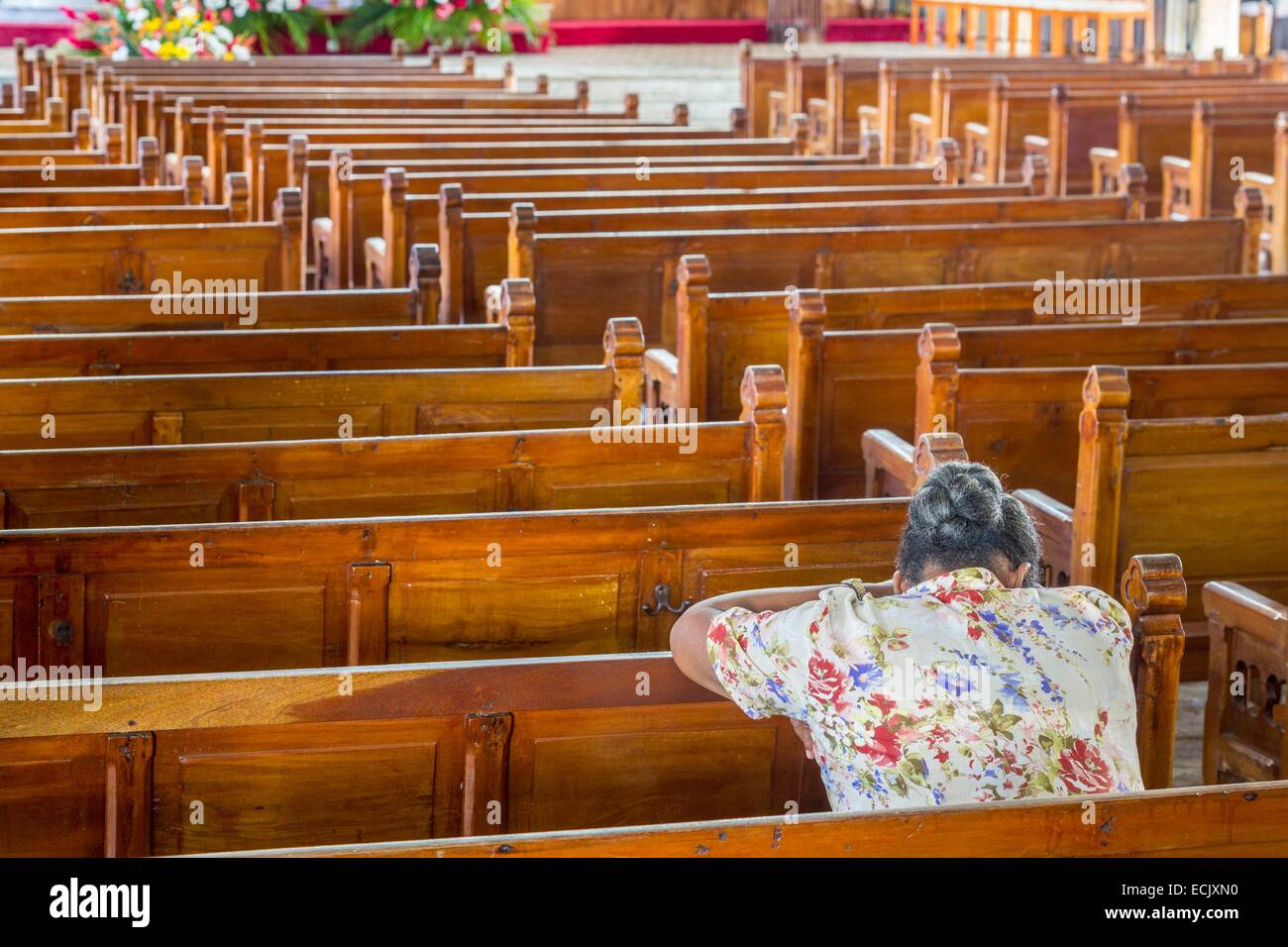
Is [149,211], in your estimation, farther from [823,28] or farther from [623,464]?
[823,28]

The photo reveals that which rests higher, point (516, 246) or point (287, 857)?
point (516, 246)

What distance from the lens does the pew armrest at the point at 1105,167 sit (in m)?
9.24

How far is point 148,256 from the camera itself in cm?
652

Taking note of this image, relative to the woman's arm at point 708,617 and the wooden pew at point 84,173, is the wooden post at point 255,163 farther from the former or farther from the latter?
the woman's arm at point 708,617

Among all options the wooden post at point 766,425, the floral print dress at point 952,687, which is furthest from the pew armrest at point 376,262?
the floral print dress at point 952,687

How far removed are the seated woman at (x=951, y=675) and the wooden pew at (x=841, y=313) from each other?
2.94 meters

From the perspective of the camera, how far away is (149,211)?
695 cm

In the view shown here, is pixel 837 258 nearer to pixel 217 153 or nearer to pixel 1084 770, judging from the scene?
pixel 217 153

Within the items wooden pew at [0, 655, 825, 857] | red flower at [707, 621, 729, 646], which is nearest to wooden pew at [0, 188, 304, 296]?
wooden pew at [0, 655, 825, 857]

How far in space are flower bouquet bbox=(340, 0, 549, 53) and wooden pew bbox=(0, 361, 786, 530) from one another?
45.0 ft

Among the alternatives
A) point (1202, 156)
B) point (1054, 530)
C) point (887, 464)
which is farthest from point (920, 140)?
point (1054, 530)

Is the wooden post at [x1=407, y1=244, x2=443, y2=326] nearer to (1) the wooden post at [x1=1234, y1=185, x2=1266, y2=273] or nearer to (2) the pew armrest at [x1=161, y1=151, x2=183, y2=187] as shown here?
(1) the wooden post at [x1=1234, y1=185, x2=1266, y2=273]
